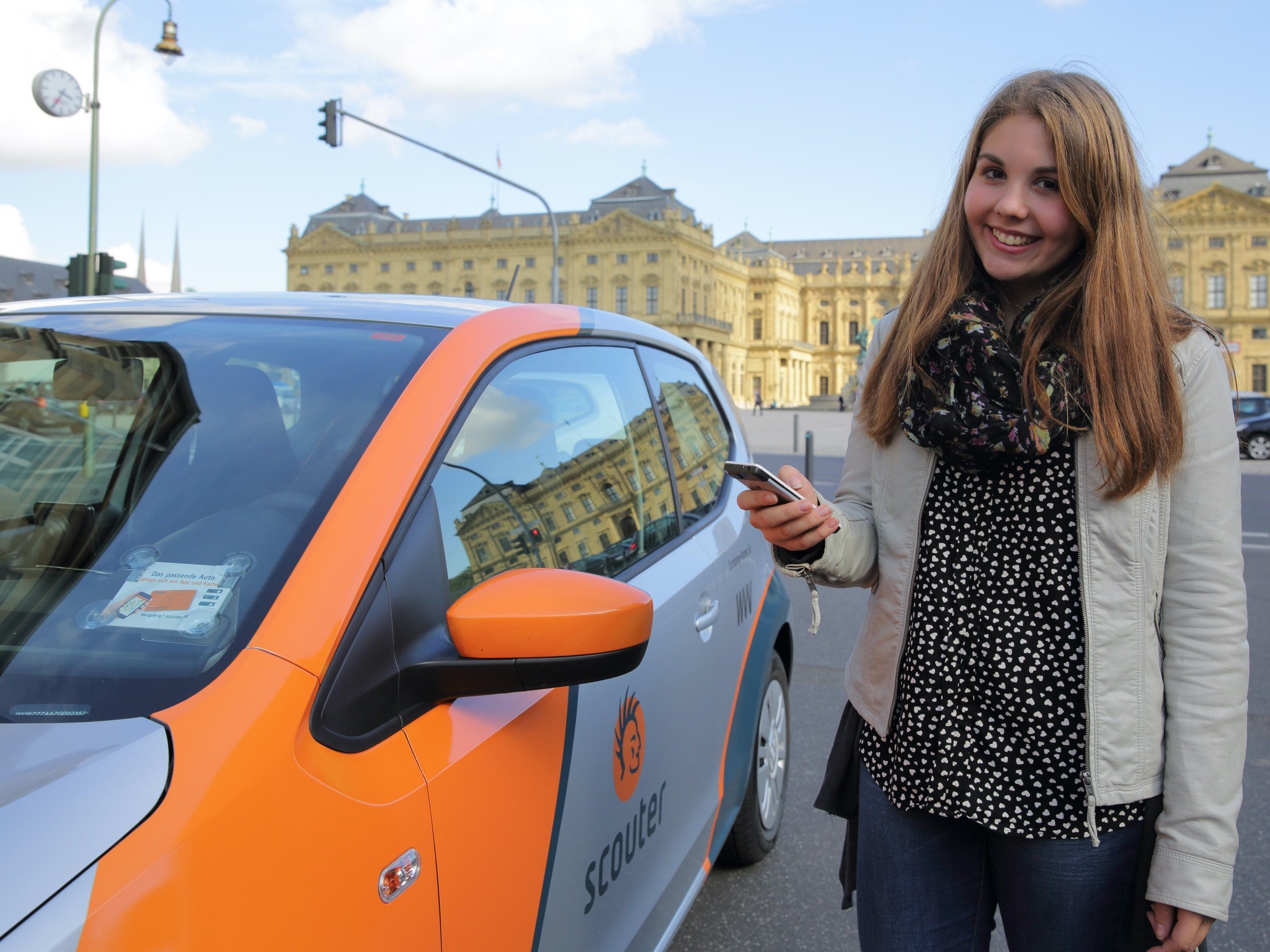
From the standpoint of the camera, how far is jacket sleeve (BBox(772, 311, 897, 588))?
1.56 m

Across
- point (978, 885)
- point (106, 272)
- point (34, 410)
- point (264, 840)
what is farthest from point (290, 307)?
point (106, 272)

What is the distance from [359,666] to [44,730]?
0.32 metres

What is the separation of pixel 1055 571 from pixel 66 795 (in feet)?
3.99

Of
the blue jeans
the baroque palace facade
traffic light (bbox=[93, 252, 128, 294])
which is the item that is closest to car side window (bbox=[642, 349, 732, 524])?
the blue jeans

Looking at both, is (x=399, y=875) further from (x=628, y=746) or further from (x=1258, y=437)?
(x=1258, y=437)

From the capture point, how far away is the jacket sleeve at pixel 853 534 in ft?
5.13

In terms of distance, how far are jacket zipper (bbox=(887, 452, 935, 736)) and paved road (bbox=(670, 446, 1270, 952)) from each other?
1.43 meters

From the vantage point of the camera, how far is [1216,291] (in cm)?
7788

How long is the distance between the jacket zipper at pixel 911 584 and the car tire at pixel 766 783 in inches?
49.9

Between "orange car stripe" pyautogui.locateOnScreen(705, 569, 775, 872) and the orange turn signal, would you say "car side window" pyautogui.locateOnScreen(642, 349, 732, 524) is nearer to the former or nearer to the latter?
"orange car stripe" pyautogui.locateOnScreen(705, 569, 775, 872)

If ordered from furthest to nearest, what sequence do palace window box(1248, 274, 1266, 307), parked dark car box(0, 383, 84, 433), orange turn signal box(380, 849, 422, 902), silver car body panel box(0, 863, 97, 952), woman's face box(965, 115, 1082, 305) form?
palace window box(1248, 274, 1266, 307), parked dark car box(0, 383, 84, 433), woman's face box(965, 115, 1082, 305), orange turn signal box(380, 849, 422, 902), silver car body panel box(0, 863, 97, 952)

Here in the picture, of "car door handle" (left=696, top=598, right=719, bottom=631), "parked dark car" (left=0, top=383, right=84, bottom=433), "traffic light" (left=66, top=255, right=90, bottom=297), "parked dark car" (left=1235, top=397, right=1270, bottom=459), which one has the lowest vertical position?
"car door handle" (left=696, top=598, right=719, bottom=631)

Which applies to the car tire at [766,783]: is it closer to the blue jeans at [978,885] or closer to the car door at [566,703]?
the car door at [566,703]

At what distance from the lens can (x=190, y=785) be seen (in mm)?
982
